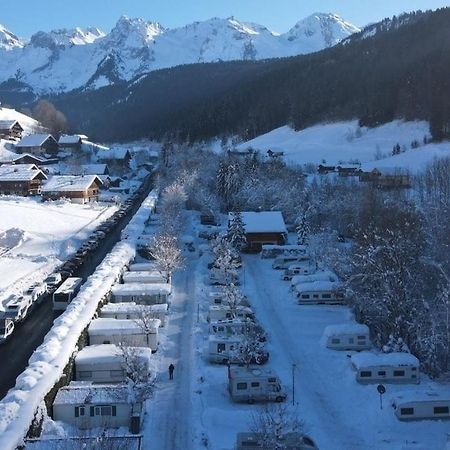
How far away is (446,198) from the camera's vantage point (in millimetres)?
44969

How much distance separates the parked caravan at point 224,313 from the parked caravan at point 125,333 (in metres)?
3.95

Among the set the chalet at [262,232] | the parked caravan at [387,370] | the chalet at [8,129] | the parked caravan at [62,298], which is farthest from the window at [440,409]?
the chalet at [8,129]

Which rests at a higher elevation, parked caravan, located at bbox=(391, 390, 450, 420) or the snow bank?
the snow bank

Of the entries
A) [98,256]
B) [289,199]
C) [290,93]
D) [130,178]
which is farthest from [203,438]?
[290,93]

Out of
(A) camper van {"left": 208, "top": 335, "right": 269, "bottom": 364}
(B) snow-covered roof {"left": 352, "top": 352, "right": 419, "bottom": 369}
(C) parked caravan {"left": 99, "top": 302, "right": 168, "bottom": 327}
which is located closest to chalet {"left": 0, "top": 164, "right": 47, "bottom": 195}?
(C) parked caravan {"left": 99, "top": 302, "right": 168, "bottom": 327}

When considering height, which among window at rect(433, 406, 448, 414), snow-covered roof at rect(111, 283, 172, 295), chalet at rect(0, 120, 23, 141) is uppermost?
chalet at rect(0, 120, 23, 141)

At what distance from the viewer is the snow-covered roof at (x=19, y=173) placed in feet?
209

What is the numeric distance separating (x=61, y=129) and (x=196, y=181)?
2149 inches

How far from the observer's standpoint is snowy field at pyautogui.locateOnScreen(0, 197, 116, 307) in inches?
1352

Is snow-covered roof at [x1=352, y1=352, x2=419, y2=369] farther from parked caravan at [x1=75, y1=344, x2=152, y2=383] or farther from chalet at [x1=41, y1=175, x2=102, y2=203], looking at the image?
chalet at [x1=41, y1=175, x2=102, y2=203]

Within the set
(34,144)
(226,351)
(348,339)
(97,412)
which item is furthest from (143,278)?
(34,144)

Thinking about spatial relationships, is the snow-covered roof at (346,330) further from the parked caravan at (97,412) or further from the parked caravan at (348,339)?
the parked caravan at (97,412)

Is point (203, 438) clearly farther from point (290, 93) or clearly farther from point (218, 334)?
point (290, 93)

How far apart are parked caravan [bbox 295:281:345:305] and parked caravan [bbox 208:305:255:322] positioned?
14.1ft
